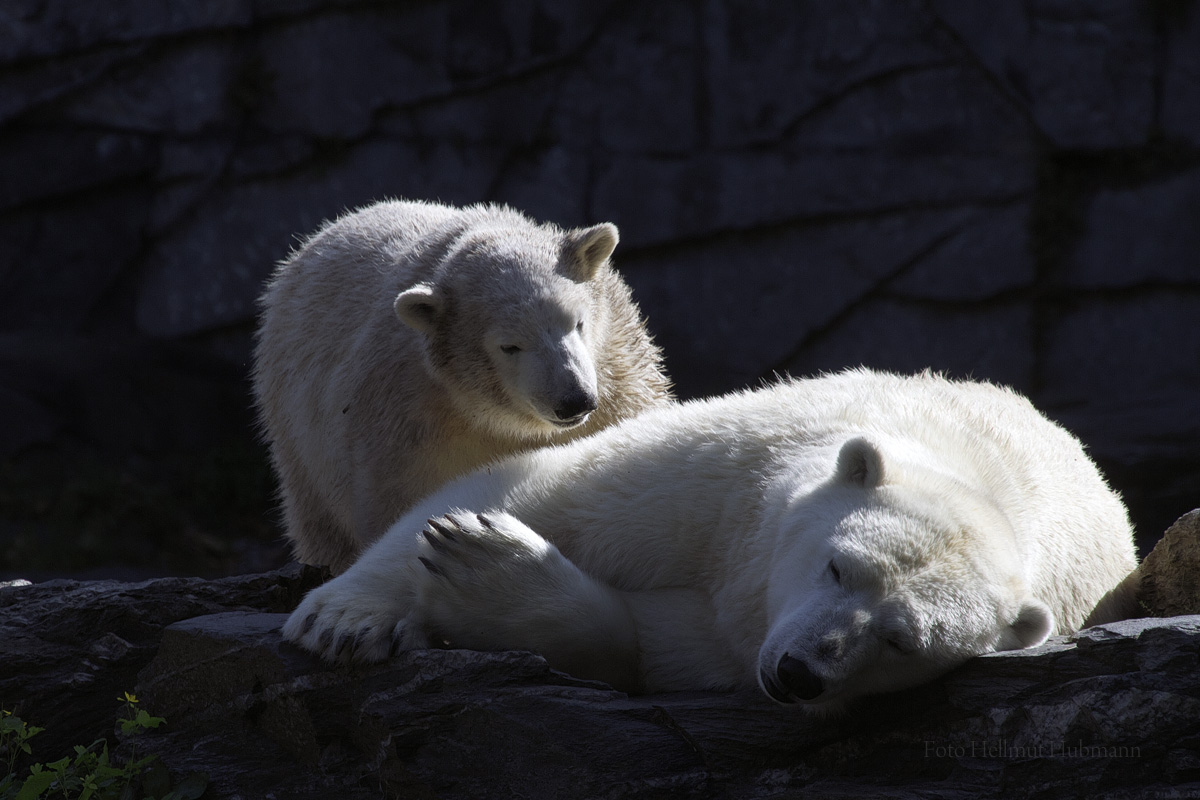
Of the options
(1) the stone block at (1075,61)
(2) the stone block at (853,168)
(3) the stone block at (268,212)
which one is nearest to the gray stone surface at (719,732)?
(2) the stone block at (853,168)

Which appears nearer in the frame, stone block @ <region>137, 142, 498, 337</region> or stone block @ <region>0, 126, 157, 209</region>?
stone block @ <region>0, 126, 157, 209</region>

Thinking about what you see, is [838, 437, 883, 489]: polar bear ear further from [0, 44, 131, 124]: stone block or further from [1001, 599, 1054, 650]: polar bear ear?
[0, 44, 131, 124]: stone block

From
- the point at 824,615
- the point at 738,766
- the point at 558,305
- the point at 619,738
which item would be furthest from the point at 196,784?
the point at 558,305

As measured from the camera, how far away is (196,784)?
298cm

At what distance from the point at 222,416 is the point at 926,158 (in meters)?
6.25

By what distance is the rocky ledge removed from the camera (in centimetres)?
252

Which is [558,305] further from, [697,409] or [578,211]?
[578,211]

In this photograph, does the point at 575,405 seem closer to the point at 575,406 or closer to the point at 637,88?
the point at 575,406

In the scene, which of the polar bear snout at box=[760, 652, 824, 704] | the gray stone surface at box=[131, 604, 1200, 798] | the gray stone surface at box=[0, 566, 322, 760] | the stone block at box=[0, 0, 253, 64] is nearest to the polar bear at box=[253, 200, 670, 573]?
the gray stone surface at box=[0, 566, 322, 760]

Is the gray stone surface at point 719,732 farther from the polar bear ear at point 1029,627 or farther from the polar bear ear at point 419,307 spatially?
the polar bear ear at point 419,307

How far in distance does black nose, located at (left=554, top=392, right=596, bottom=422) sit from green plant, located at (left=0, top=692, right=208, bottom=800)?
166 centimetres

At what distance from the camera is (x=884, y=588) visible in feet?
8.28

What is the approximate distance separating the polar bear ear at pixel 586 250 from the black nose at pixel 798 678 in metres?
2.51

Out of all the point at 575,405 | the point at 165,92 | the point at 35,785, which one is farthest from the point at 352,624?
the point at 165,92
